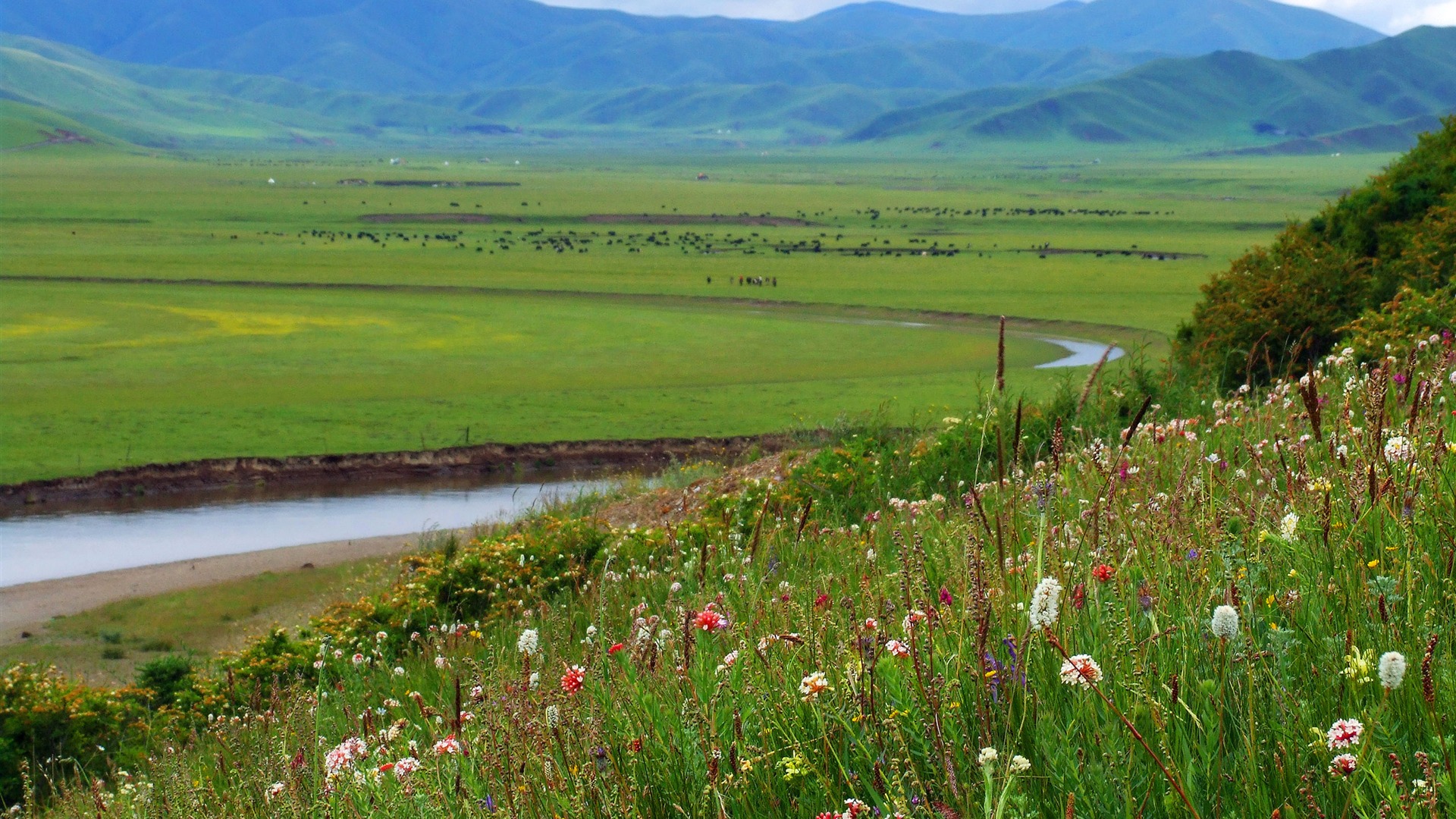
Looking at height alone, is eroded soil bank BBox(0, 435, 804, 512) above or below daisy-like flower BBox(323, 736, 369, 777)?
below

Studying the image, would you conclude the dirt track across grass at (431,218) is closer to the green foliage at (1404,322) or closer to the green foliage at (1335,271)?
the green foliage at (1335,271)

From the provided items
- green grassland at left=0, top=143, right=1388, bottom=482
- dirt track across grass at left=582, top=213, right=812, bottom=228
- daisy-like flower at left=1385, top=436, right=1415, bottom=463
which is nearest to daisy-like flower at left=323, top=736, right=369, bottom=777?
daisy-like flower at left=1385, top=436, right=1415, bottom=463

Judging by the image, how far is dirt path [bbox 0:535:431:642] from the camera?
61.2ft

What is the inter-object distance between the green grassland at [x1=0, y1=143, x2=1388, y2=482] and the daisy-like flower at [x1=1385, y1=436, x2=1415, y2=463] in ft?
78.3

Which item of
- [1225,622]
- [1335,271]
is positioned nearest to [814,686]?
[1225,622]

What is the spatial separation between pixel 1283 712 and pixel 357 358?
125 feet

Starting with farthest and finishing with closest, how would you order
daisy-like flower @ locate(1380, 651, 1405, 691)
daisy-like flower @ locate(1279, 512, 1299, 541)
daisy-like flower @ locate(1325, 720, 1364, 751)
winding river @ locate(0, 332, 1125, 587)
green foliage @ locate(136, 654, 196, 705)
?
winding river @ locate(0, 332, 1125, 587)
green foliage @ locate(136, 654, 196, 705)
daisy-like flower @ locate(1279, 512, 1299, 541)
daisy-like flower @ locate(1325, 720, 1364, 751)
daisy-like flower @ locate(1380, 651, 1405, 691)

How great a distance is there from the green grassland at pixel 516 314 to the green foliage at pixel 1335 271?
31.6 ft

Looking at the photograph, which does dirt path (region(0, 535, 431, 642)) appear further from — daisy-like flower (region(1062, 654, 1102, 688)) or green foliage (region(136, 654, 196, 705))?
daisy-like flower (region(1062, 654, 1102, 688))

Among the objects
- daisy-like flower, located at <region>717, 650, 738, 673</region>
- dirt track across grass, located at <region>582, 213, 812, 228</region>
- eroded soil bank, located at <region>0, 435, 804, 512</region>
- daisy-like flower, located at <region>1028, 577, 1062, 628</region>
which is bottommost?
eroded soil bank, located at <region>0, 435, 804, 512</region>

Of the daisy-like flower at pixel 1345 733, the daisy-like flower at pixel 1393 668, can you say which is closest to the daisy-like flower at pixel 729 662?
the daisy-like flower at pixel 1345 733

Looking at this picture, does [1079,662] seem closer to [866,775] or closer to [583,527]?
[866,775]

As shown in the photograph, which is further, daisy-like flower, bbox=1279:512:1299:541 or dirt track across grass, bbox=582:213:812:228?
dirt track across grass, bbox=582:213:812:228

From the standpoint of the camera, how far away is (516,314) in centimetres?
4922
